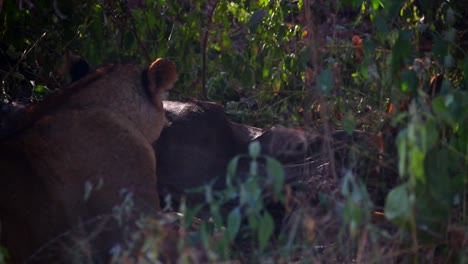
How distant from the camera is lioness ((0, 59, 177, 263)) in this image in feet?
16.5

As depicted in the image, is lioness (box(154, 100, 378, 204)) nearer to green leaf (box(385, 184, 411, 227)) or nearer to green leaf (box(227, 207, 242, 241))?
green leaf (box(227, 207, 242, 241))

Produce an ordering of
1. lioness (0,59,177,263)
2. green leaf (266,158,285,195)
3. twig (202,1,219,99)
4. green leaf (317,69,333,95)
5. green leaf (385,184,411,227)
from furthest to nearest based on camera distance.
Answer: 1. twig (202,1,219,99)
2. lioness (0,59,177,263)
3. green leaf (317,69,333,95)
4. green leaf (266,158,285,195)
5. green leaf (385,184,411,227)

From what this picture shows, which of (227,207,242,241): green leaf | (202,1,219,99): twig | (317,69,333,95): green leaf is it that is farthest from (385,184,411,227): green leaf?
(202,1,219,99): twig

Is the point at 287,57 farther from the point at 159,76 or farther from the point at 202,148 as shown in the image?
the point at 159,76

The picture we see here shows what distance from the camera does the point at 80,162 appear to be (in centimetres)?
539

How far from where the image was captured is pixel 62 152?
535cm

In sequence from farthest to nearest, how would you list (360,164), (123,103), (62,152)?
(123,103) → (62,152) → (360,164)

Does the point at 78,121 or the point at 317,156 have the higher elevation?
the point at 78,121

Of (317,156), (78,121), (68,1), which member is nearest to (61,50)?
(68,1)

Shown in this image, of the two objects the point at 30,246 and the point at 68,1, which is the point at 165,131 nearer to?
the point at 68,1

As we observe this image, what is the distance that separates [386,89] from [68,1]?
9.96 feet

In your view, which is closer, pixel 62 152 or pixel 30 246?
pixel 30 246

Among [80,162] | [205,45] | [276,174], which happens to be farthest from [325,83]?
[205,45]

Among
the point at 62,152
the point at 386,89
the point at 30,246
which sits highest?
the point at 386,89
